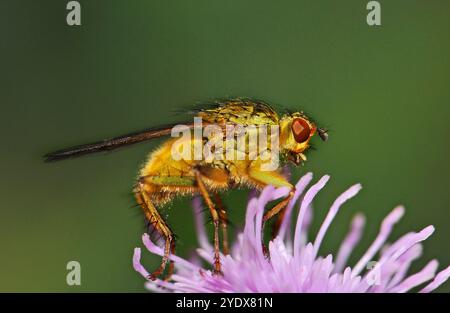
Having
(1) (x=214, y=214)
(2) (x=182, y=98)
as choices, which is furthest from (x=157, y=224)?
(2) (x=182, y=98)

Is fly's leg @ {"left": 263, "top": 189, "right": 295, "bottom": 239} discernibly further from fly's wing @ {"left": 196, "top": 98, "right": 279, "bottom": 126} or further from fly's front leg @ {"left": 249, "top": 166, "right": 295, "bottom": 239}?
fly's wing @ {"left": 196, "top": 98, "right": 279, "bottom": 126}

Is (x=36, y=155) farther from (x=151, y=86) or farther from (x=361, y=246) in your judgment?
(x=361, y=246)

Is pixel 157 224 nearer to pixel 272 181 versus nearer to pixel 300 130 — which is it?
pixel 272 181

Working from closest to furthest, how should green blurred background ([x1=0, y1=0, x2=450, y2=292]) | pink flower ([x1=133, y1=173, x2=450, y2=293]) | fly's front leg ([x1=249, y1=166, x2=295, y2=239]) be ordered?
1. pink flower ([x1=133, y1=173, x2=450, y2=293])
2. fly's front leg ([x1=249, y1=166, x2=295, y2=239])
3. green blurred background ([x1=0, y1=0, x2=450, y2=292])

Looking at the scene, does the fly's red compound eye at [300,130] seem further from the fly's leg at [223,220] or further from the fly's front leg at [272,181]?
the fly's leg at [223,220]

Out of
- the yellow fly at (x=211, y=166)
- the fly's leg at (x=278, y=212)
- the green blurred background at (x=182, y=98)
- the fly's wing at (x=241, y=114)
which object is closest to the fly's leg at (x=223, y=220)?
the yellow fly at (x=211, y=166)

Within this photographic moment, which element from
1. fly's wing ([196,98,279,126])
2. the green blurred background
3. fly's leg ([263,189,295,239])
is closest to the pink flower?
fly's leg ([263,189,295,239])

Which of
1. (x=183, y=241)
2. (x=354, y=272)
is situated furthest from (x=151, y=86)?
(x=354, y=272)
